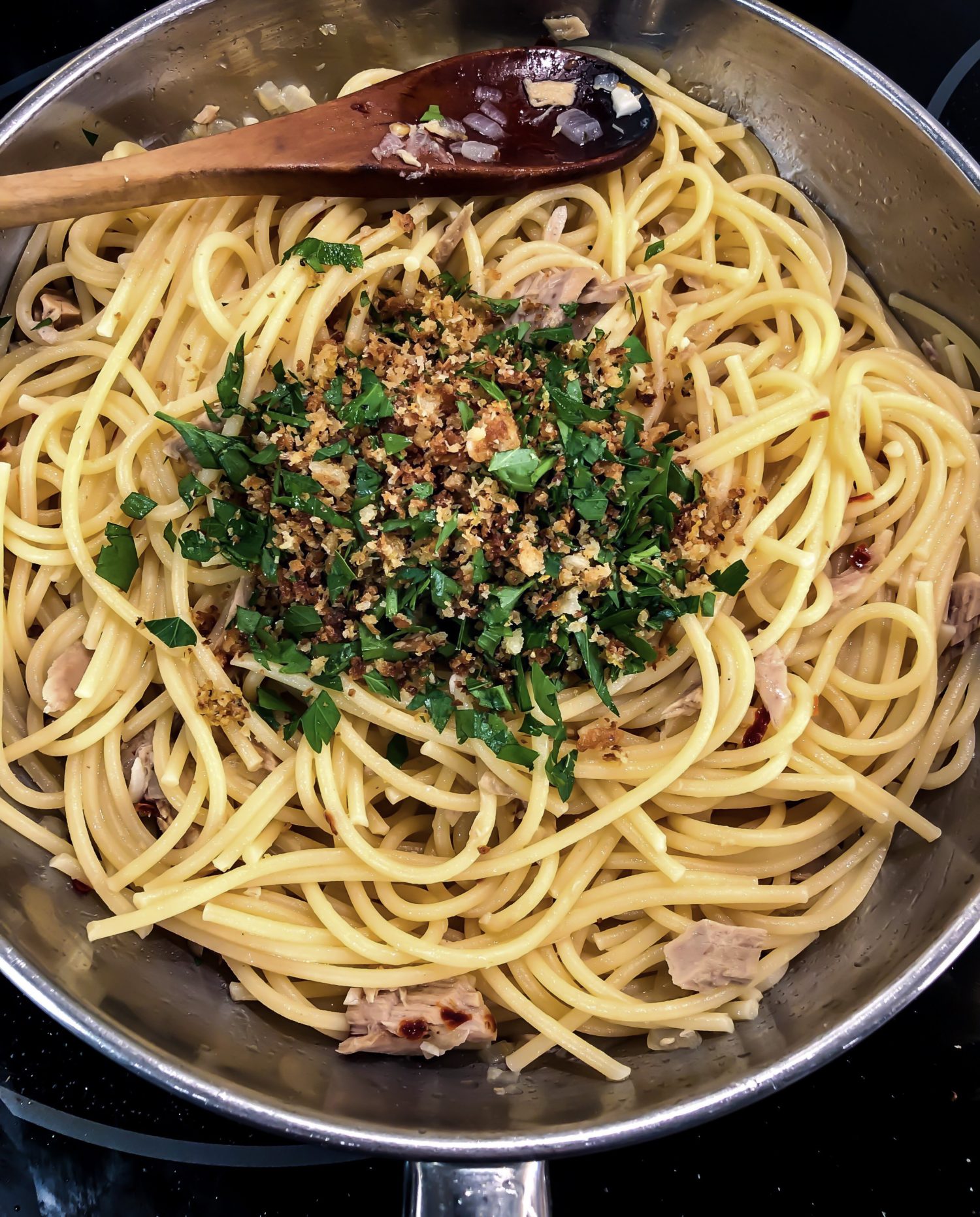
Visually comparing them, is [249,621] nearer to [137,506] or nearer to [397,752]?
[137,506]

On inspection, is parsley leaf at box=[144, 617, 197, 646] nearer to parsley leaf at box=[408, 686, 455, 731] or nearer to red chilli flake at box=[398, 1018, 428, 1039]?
parsley leaf at box=[408, 686, 455, 731]

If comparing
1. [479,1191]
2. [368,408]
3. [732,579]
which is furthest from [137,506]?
[479,1191]

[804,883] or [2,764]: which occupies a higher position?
[804,883]

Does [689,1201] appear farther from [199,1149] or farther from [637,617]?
[637,617]

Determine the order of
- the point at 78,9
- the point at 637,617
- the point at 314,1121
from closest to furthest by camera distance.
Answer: the point at 314,1121, the point at 637,617, the point at 78,9

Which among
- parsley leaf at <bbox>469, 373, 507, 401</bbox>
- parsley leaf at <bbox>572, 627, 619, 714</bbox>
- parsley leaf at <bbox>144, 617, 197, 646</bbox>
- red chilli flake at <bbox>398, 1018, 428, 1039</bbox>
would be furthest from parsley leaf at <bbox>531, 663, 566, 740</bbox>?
parsley leaf at <bbox>144, 617, 197, 646</bbox>

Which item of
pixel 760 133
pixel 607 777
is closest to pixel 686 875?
pixel 607 777
